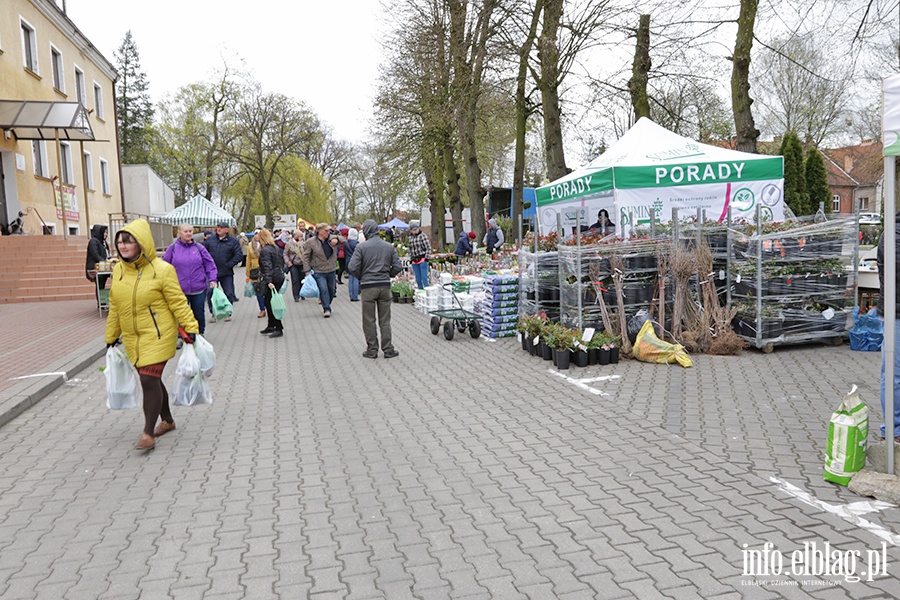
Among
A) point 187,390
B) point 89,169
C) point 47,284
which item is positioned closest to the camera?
point 187,390

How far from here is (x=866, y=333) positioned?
8.71 m

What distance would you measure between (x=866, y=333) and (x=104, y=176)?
31.7 metres

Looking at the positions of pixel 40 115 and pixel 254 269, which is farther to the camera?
pixel 40 115

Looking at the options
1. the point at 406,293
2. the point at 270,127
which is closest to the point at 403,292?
the point at 406,293

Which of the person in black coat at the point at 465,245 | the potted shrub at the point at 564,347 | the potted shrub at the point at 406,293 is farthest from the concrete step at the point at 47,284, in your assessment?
the potted shrub at the point at 564,347

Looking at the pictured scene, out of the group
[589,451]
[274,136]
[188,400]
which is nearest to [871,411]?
→ [589,451]

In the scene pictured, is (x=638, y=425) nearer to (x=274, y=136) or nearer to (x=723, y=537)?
(x=723, y=537)

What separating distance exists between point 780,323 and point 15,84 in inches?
928

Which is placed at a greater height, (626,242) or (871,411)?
(626,242)

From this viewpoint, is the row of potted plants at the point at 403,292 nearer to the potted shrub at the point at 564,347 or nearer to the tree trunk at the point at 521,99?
the tree trunk at the point at 521,99

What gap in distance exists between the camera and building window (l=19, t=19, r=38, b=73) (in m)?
23.1

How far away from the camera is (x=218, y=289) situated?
11.6 meters

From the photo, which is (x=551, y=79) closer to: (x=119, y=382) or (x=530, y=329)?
(x=530, y=329)

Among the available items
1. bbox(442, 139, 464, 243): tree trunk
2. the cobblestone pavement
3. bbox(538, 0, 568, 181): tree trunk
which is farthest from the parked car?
bbox(442, 139, 464, 243): tree trunk
